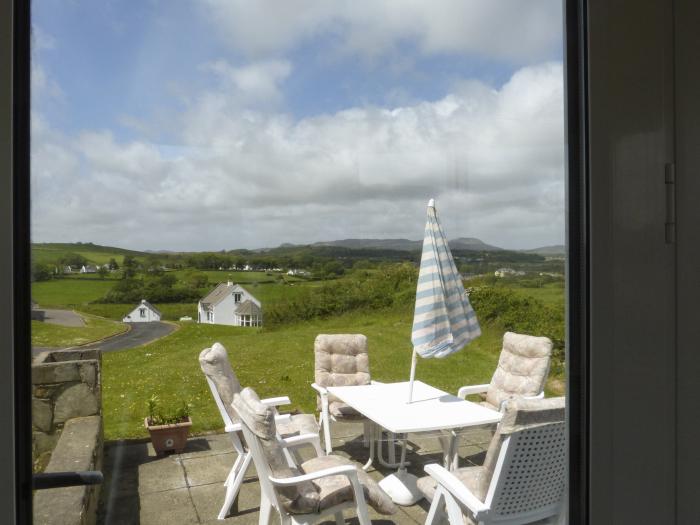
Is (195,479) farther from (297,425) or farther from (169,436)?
(297,425)

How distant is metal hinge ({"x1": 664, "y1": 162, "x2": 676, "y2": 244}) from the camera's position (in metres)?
1.02

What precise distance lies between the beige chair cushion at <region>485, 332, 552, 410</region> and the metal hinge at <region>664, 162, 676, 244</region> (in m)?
0.30

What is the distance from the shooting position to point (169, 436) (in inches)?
46.9

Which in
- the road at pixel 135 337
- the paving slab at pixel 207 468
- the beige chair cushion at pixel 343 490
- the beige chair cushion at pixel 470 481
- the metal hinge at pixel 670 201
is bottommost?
the beige chair cushion at pixel 343 490

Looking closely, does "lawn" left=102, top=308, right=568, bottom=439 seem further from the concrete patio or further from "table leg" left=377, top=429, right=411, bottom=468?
"table leg" left=377, top=429, right=411, bottom=468

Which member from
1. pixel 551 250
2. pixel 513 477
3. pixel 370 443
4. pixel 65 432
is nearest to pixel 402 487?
pixel 513 477

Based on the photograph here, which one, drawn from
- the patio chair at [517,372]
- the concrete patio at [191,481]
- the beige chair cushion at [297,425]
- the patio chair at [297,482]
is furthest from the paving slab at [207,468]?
the patio chair at [517,372]

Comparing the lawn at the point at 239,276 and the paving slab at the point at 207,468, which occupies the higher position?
the lawn at the point at 239,276

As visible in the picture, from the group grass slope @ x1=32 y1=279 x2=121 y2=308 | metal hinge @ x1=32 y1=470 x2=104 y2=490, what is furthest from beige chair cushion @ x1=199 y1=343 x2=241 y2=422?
metal hinge @ x1=32 y1=470 x2=104 y2=490

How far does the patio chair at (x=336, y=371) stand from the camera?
141 centimetres

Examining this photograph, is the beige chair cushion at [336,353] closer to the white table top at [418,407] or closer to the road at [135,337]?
the white table top at [418,407]

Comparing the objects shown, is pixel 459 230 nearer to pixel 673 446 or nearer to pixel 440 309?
pixel 440 309

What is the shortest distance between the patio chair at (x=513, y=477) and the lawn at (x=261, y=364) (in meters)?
0.20

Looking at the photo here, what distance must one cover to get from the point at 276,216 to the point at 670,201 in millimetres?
795
